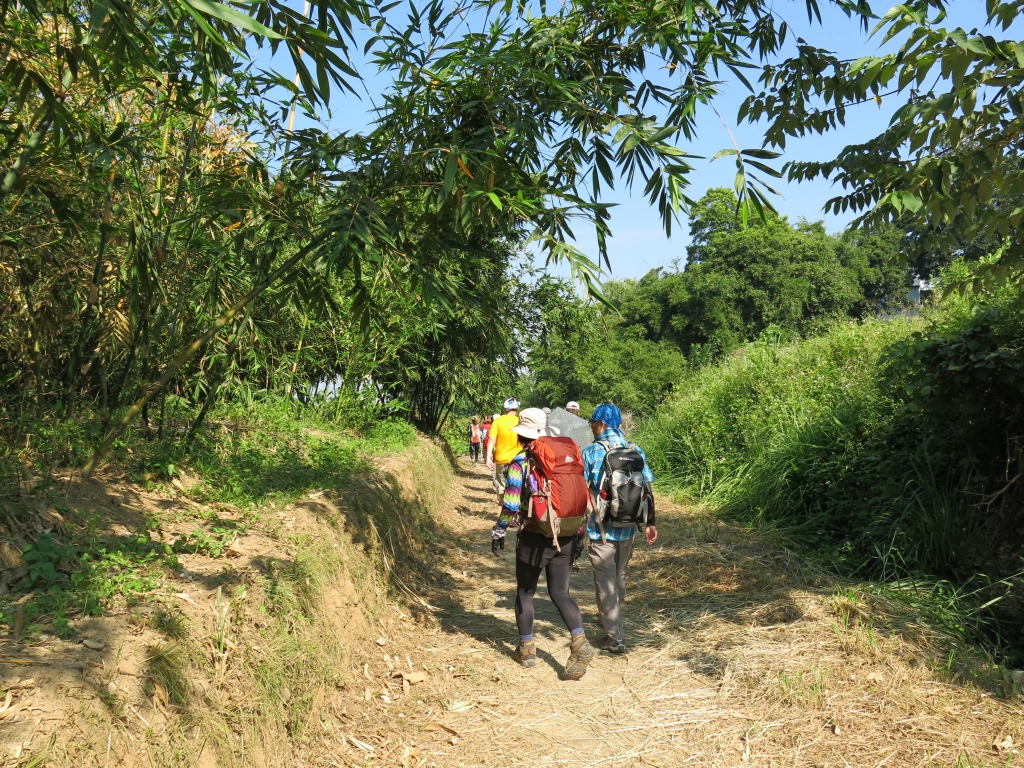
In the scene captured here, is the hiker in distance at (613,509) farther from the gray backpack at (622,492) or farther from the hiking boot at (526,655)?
the hiking boot at (526,655)

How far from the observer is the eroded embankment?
2.69 m

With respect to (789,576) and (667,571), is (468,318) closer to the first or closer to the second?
(667,571)

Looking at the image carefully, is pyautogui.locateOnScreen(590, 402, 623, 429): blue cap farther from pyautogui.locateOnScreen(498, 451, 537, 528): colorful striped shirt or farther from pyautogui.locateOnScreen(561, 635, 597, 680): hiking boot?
pyautogui.locateOnScreen(561, 635, 597, 680): hiking boot

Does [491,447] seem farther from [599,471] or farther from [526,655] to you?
[526,655]

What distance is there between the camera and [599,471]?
540 centimetres

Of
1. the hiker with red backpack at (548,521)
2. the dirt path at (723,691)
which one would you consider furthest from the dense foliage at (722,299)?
the hiker with red backpack at (548,521)

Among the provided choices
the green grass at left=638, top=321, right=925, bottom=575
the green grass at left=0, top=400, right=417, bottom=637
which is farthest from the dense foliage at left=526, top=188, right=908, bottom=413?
the green grass at left=0, top=400, right=417, bottom=637

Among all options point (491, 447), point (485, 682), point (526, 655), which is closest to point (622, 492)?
point (526, 655)

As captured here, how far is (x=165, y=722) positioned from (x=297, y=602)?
1404 mm

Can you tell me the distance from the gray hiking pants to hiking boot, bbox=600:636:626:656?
22mm

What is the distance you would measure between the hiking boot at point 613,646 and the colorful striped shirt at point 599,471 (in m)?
0.73

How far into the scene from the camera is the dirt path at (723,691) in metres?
4.02

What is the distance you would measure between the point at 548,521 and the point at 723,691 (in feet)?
4.80

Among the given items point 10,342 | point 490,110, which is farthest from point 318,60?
point 10,342
